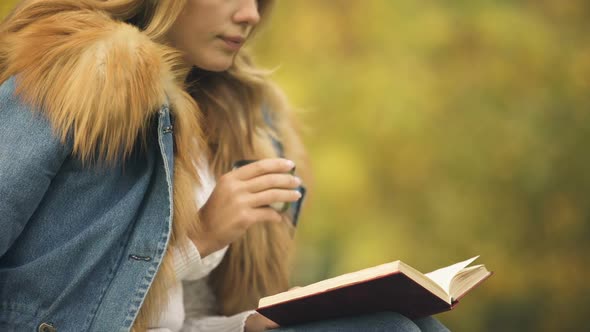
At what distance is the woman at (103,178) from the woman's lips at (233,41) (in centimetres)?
11

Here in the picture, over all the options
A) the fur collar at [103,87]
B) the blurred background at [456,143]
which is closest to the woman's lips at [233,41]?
the fur collar at [103,87]

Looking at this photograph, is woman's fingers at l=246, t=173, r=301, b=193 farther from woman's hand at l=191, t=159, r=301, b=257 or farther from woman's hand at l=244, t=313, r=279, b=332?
woman's hand at l=244, t=313, r=279, b=332

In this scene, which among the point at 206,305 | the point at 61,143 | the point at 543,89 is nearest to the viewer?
the point at 61,143

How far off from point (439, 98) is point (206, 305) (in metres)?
1.09

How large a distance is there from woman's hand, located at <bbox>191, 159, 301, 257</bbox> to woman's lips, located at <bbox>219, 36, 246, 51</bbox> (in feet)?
0.84

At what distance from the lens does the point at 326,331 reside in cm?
113

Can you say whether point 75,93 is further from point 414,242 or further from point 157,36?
point 414,242

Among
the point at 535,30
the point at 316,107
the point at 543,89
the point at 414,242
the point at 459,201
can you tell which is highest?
the point at 535,30

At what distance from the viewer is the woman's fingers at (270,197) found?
1.27m

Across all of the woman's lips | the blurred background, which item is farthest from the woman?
the blurred background

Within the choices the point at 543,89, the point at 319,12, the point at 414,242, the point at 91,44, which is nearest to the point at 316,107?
the point at 319,12

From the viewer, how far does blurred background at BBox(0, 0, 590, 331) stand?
2.24 meters

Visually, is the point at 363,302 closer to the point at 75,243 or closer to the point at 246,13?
the point at 75,243

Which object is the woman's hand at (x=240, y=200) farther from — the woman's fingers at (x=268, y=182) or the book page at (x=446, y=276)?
the book page at (x=446, y=276)
